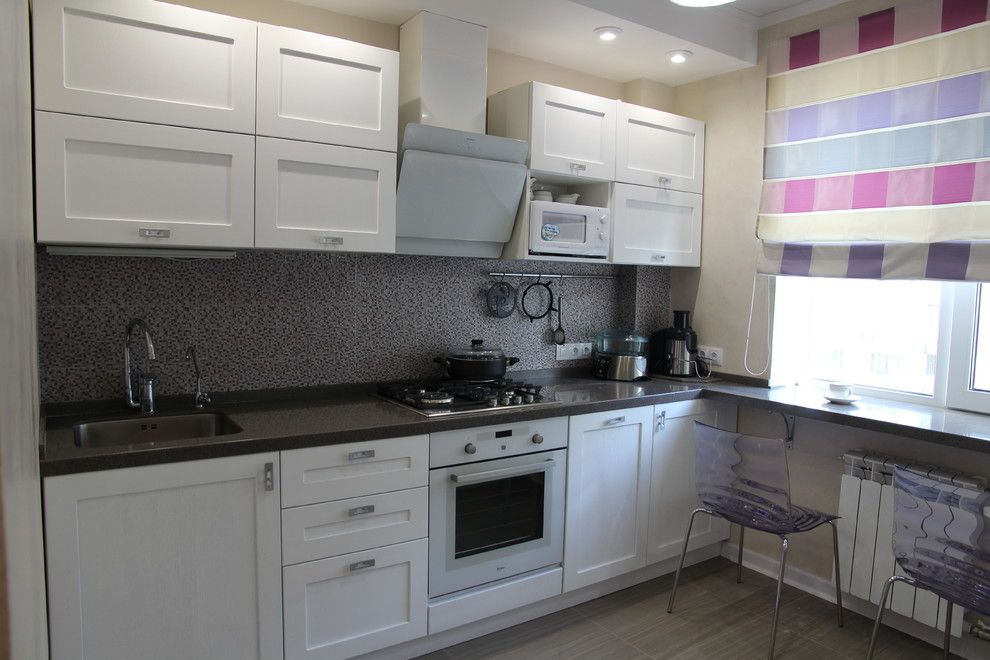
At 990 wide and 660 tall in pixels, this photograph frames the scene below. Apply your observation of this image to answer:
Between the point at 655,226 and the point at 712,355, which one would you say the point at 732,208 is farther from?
the point at 712,355

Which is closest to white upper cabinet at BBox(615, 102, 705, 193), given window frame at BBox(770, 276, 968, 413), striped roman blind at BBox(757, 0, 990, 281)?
striped roman blind at BBox(757, 0, 990, 281)

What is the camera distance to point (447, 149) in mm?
2562

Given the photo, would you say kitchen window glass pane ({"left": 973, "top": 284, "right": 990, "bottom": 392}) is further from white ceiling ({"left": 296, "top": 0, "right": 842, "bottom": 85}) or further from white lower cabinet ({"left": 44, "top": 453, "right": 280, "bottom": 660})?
white lower cabinet ({"left": 44, "top": 453, "right": 280, "bottom": 660})

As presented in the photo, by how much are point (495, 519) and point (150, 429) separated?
1.28 meters

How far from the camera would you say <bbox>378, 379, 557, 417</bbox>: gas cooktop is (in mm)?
2465

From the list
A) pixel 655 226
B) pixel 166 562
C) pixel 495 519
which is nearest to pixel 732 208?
pixel 655 226

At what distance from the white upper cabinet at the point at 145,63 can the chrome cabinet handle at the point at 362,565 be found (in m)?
1.49

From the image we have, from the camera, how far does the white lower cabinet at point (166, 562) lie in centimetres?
176

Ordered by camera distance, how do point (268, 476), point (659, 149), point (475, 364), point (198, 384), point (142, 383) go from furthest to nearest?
point (659, 149)
point (475, 364)
point (198, 384)
point (142, 383)
point (268, 476)

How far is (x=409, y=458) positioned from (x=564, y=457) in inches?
27.8

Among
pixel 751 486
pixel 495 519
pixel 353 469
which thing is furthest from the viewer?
pixel 751 486

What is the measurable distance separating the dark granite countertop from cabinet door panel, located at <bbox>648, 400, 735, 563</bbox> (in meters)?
0.09

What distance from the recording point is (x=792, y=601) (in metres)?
2.93

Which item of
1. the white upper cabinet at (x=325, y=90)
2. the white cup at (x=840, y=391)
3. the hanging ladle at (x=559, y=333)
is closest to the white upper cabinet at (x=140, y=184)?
the white upper cabinet at (x=325, y=90)
